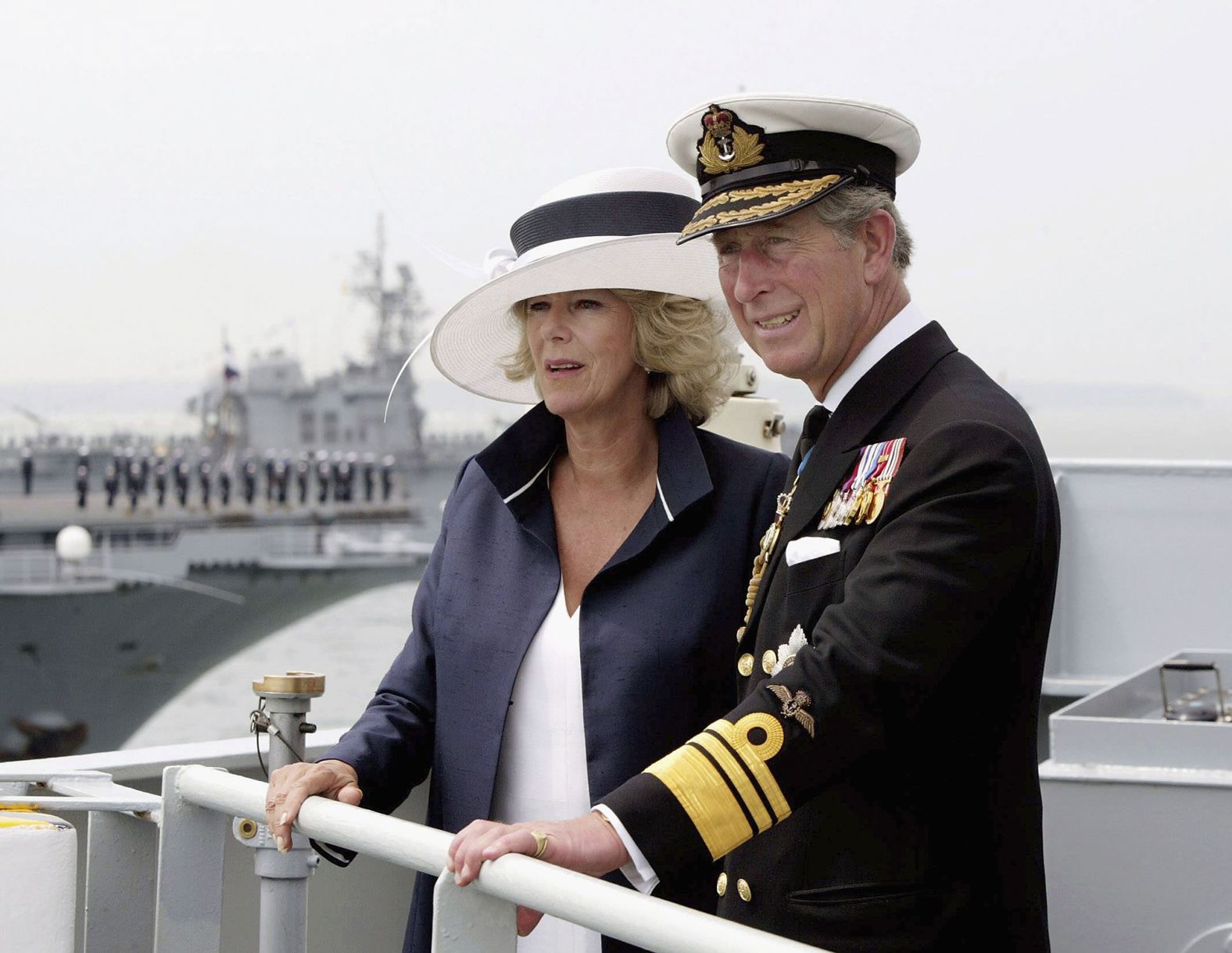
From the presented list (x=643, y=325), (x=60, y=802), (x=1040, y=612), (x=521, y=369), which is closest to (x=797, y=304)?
(x=1040, y=612)

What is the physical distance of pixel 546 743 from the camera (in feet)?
7.16

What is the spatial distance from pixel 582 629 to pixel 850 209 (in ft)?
2.58

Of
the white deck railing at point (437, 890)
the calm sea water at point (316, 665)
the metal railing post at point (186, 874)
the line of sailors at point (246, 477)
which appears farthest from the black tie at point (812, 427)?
the line of sailors at point (246, 477)

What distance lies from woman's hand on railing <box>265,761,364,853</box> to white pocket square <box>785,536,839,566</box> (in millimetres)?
621

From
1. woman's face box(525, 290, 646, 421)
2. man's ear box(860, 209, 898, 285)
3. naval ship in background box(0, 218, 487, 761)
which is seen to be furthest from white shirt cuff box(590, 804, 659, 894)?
naval ship in background box(0, 218, 487, 761)

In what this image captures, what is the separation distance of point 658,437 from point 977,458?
92cm

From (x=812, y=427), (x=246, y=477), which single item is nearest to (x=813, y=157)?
(x=812, y=427)

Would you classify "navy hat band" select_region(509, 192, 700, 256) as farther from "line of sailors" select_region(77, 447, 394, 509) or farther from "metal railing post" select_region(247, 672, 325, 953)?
"line of sailors" select_region(77, 447, 394, 509)

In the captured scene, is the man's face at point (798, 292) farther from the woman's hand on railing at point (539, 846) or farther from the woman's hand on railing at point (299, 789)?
the woman's hand on railing at point (299, 789)

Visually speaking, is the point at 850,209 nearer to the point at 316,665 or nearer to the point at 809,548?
the point at 809,548

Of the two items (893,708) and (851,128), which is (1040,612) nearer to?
(893,708)

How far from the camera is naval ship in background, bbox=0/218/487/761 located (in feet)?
169

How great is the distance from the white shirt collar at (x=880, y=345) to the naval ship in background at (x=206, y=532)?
132 feet

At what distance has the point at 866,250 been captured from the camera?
1714mm
